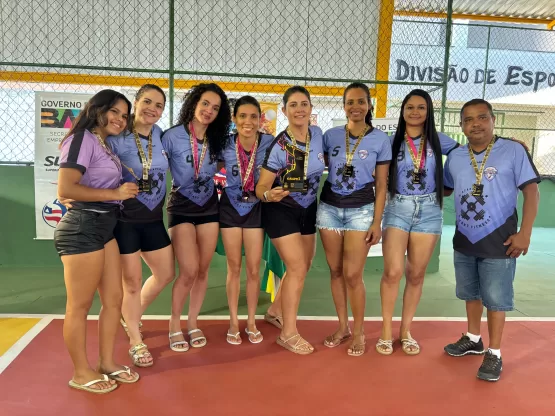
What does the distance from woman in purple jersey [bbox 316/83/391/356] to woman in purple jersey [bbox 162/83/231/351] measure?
2.74 ft

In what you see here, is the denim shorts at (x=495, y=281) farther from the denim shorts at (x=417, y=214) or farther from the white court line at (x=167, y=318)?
the white court line at (x=167, y=318)

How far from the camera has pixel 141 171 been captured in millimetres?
2898

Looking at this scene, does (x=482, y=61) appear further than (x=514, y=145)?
Yes

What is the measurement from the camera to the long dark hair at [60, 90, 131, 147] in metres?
2.50

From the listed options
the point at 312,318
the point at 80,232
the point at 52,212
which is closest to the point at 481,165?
the point at 312,318

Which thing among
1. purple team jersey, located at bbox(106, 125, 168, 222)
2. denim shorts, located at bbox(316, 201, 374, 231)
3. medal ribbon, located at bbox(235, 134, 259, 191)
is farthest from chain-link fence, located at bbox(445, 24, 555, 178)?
purple team jersey, located at bbox(106, 125, 168, 222)

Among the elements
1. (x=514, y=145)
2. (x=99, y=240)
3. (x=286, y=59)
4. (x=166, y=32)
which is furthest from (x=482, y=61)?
(x=99, y=240)

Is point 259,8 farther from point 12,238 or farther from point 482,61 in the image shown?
point 482,61

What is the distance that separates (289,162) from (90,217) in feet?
4.51

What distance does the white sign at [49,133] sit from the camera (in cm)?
531

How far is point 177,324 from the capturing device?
133 inches

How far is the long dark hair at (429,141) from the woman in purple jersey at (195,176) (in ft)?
4.21

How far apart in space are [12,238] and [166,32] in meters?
3.74

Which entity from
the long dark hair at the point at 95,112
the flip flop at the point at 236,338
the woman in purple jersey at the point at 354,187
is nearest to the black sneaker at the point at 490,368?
the woman in purple jersey at the point at 354,187
